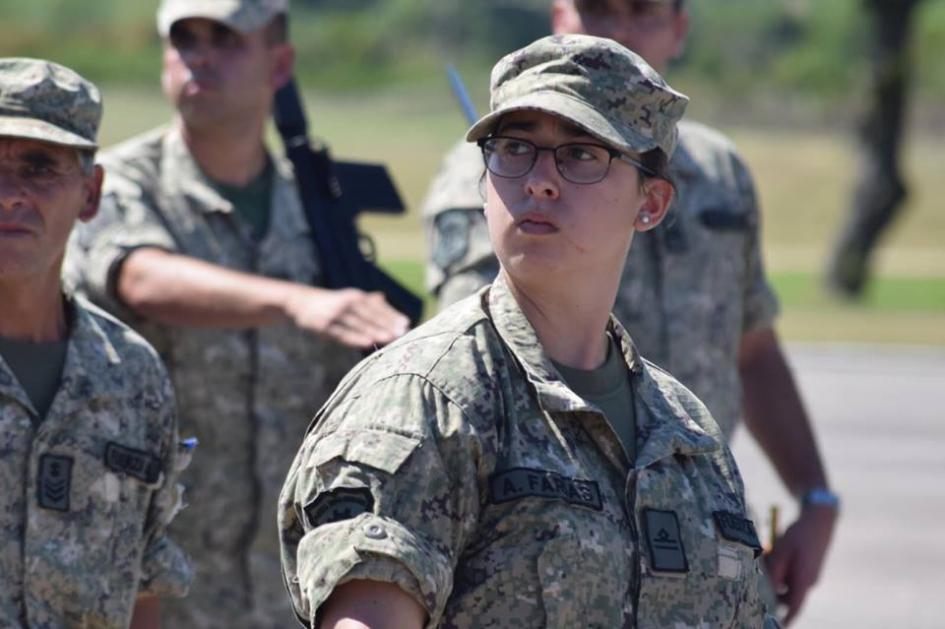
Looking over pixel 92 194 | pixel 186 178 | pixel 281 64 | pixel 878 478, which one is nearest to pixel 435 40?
pixel 878 478


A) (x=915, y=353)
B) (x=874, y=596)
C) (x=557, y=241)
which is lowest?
(x=915, y=353)

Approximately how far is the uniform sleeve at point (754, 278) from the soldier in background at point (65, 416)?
1.77 metres

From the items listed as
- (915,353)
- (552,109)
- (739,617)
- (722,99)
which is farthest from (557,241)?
(722,99)

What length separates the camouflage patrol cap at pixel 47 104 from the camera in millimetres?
4047

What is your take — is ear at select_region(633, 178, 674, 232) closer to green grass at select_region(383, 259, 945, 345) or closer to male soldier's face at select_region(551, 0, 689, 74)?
male soldier's face at select_region(551, 0, 689, 74)

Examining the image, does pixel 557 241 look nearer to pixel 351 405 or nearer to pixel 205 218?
pixel 351 405

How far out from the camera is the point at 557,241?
10.2ft

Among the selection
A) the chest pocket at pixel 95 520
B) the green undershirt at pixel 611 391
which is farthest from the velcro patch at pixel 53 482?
the green undershirt at pixel 611 391

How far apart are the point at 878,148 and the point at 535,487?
82.5 ft

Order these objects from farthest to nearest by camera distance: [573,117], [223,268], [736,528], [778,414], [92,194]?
[778,414]
[223,268]
[92,194]
[736,528]
[573,117]

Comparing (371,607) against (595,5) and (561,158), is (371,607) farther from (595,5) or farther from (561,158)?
(595,5)

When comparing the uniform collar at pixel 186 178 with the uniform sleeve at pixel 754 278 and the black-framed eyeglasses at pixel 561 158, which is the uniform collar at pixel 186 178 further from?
the black-framed eyeglasses at pixel 561 158

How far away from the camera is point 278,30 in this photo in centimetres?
594

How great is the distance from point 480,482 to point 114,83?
6189 centimetres
